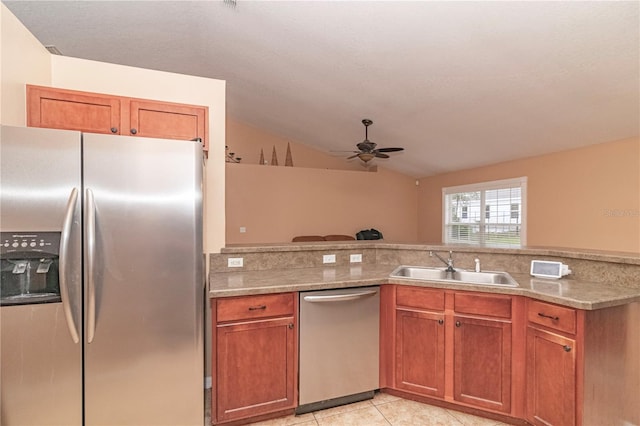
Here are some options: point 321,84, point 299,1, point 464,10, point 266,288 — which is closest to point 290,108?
point 321,84

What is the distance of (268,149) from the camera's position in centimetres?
755

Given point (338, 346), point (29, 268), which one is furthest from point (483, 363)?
point (29, 268)

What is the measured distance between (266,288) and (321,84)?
3.12m

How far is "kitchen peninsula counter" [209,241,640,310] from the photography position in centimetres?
182

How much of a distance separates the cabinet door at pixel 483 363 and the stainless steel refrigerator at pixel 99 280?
1.64 meters

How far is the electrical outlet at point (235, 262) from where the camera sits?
8.02 feet

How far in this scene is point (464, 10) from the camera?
2.36 meters

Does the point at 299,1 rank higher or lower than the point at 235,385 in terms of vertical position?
higher

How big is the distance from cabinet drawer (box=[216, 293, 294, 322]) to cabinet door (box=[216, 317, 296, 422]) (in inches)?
1.7

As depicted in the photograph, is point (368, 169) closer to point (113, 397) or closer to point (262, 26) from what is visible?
point (262, 26)

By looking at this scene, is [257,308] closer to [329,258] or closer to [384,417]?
[329,258]

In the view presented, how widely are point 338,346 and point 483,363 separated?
95cm

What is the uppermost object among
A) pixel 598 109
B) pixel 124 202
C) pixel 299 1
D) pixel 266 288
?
pixel 299 1

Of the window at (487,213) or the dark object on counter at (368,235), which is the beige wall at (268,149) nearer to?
the dark object on counter at (368,235)
